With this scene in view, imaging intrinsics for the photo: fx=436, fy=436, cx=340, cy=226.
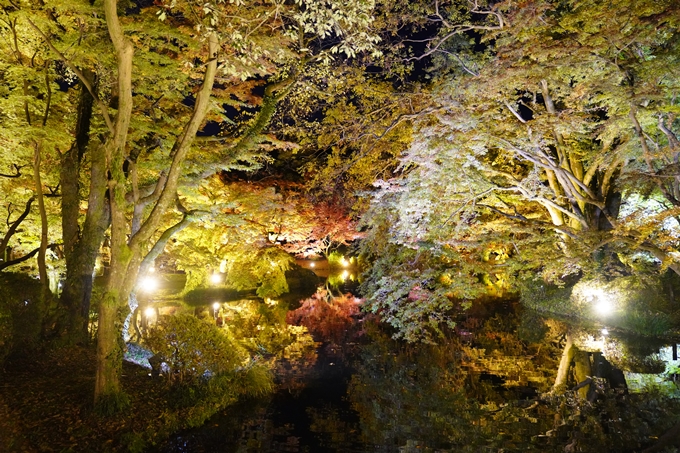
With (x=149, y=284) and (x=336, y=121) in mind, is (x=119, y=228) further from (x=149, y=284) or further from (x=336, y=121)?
(x=149, y=284)

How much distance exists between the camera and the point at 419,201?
10156 mm

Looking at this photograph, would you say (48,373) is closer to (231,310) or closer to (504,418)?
(504,418)

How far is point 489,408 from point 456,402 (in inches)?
23.9

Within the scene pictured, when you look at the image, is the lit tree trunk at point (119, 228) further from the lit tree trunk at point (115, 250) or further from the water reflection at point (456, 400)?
the water reflection at point (456, 400)

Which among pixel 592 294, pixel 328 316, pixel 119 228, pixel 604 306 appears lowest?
pixel 119 228

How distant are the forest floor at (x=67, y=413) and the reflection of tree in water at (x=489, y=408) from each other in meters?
3.34

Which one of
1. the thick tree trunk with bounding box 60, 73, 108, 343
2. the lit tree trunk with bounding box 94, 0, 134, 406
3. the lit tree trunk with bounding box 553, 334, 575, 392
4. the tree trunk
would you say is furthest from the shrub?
the tree trunk

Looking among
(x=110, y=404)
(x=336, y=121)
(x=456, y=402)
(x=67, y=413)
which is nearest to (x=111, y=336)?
(x=110, y=404)

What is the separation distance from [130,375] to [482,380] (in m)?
7.08

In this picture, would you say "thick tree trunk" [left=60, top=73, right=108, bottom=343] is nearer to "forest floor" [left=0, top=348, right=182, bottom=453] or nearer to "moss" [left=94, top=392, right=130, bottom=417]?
"forest floor" [left=0, top=348, right=182, bottom=453]

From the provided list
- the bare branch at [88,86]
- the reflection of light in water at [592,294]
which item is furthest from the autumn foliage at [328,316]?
the bare branch at [88,86]

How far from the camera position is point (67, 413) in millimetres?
6004

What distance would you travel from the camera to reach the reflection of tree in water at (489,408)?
659 centimetres

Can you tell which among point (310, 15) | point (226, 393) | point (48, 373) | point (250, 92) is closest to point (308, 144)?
point (250, 92)
